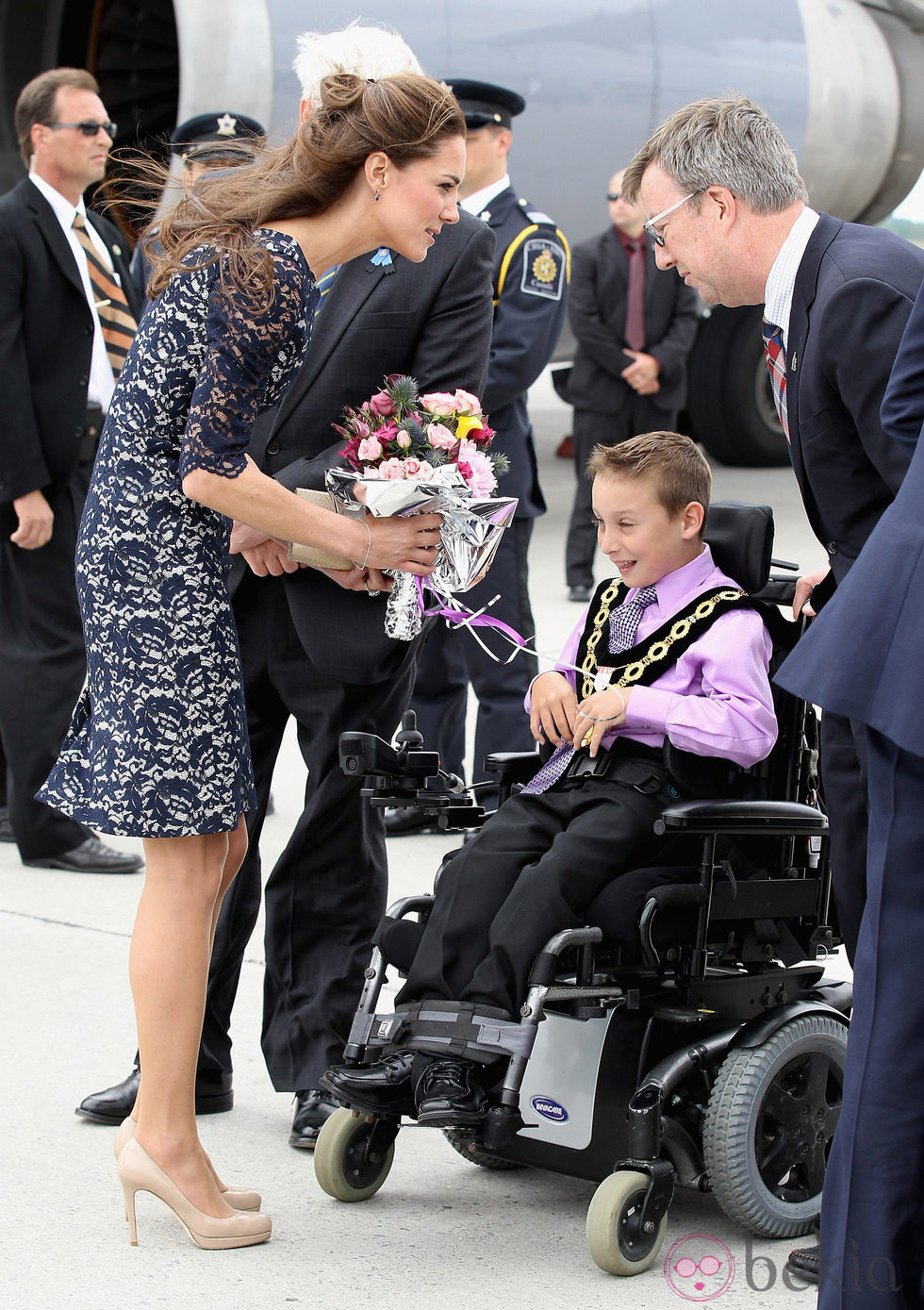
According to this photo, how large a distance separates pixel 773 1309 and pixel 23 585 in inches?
124

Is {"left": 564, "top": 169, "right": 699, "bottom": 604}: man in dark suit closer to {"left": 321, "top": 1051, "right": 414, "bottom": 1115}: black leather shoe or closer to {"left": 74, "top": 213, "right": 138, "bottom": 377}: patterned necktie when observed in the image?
{"left": 74, "top": 213, "right": 138, "bottom": 377}: patterned necktie

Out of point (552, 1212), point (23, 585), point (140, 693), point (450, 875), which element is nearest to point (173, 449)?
point (140, 693)

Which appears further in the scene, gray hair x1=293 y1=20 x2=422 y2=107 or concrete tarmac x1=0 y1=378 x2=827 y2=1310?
gray hair x1=293 y1=20 x2=422 y2=107

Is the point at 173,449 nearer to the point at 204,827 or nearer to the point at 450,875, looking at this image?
the point at 204,827

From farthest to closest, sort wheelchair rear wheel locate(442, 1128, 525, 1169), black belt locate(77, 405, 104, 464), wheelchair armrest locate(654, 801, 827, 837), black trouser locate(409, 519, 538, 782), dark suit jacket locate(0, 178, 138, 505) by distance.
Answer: black trouser locate(409, 519, 538, 782)
black belt locate(77, 405, 104, 464)
dark suit jacket locate(0, 178, 138, 505)
wheelchair rear wheel locate(442, 1128, 525, 1169)
wheelchair armrest locate(654, 801, 827, 837)

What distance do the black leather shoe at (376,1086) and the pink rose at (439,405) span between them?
3.39 ft

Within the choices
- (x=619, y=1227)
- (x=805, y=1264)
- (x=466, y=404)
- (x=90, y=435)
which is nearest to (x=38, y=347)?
(x=90, y=435)

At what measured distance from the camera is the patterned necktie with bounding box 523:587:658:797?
9.42ft

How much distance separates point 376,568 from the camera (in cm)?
268


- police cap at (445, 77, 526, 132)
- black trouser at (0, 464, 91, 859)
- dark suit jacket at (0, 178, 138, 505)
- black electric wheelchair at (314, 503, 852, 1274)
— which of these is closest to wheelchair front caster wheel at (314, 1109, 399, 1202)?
black electric wheelchair at (314, 503, 852, 1274)

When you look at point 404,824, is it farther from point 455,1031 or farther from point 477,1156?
point 455,1031

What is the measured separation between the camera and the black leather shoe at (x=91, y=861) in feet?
15.4

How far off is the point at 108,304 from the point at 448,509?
9.29 feet

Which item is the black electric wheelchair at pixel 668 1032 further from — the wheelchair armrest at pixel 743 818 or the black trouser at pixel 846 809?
the black trouser at pixel 846 809
